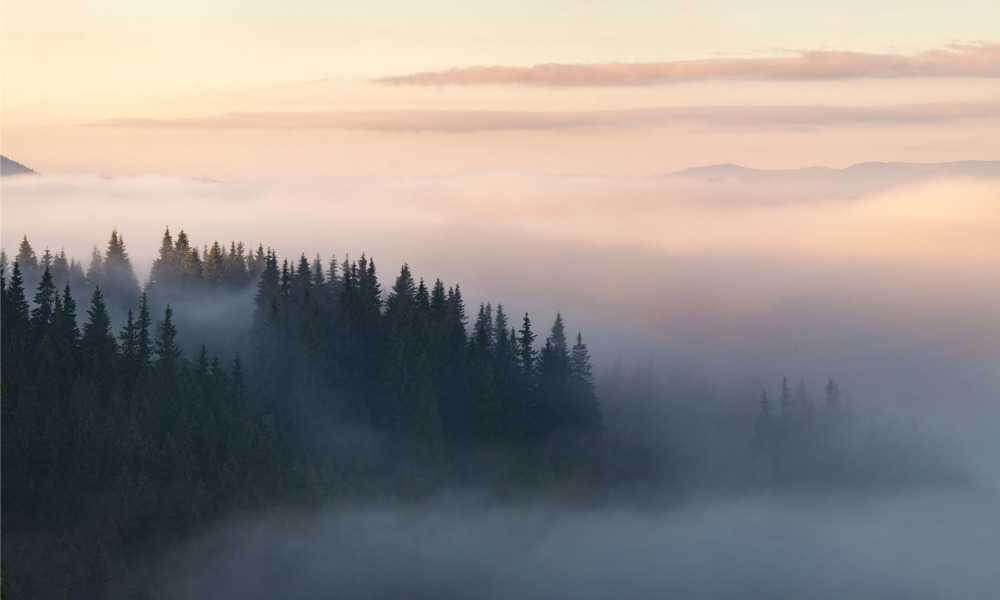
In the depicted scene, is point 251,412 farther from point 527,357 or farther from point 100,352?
point 527,357

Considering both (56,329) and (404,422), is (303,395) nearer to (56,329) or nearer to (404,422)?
(404,422)

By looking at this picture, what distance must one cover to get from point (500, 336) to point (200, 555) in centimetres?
5376

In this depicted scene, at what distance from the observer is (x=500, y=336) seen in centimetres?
14938

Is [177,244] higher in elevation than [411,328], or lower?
higher

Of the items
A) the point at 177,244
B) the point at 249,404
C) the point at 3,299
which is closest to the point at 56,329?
the point at 3,299

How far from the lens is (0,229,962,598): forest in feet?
329

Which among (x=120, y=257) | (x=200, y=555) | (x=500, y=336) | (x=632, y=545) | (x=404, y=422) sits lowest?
(x=632, y=545)

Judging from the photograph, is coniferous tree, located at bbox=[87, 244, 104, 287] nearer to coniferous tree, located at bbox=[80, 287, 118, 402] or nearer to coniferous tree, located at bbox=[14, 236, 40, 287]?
coniferous tree, located at bbox=[14, 236, 40, 287]

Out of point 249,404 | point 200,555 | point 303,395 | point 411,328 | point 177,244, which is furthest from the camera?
point 177,244

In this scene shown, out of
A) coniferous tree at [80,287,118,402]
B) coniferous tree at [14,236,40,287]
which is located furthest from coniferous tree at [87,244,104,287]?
coniferous tree at [80,287,118,402]

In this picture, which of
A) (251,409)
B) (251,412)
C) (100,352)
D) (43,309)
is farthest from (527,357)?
(43,309)

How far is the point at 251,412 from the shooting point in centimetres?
12175

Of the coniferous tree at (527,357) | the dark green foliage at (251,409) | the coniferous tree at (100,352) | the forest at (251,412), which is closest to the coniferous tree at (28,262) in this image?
the forest at (251,412)

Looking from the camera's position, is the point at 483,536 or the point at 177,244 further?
the point at 177,244
